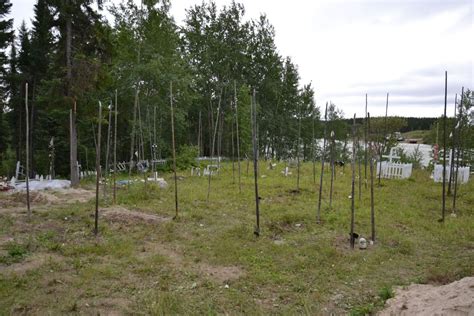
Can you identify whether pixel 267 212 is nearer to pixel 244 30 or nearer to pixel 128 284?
pixel 128 284

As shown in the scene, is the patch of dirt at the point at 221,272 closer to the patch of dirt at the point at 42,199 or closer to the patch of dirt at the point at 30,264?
the patch of dirt at the point at 30,264

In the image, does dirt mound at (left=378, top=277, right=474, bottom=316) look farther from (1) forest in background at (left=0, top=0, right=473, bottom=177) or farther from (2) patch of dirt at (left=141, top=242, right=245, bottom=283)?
(1) forest in background at (left=0, top=0, right=473, bottom=177)

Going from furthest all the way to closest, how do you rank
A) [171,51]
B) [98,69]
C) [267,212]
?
1. [171,51]
2. [98,69]
3. [267,212]

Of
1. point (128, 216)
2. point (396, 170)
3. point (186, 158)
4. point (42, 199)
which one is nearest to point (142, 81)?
point (186, 158)

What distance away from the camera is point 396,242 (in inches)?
200

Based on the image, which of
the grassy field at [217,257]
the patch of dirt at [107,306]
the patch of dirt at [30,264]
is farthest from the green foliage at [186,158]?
the patch of dirt at [107,306]

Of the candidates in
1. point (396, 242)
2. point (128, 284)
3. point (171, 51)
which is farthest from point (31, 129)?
point (396, 242)

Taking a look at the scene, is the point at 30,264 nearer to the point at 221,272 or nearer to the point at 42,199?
the point at 221,272

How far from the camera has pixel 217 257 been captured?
175 inches

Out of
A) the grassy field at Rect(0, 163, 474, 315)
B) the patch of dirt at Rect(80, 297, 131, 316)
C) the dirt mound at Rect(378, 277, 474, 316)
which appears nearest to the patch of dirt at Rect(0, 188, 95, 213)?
the grassy field at Rect(0, 163, 474, 315)

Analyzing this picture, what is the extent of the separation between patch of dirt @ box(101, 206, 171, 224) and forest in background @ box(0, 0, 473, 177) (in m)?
3.30

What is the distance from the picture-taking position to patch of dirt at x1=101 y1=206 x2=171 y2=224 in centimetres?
602

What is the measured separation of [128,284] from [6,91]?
15.4 m

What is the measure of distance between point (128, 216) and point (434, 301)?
5010 mm
